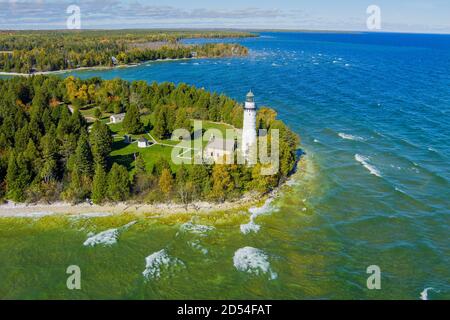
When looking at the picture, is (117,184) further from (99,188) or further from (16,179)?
(16,179)

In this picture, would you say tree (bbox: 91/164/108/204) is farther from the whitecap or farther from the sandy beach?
the whitecap

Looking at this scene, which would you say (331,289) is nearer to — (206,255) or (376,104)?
(206,255)

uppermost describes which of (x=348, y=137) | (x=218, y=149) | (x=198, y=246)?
(x=348, y=137)

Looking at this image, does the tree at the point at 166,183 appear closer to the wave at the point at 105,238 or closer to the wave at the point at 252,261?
the wave at the point at 105,238

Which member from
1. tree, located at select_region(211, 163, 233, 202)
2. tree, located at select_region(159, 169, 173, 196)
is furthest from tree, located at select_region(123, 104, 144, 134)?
tree, located at select_region(211, 163, 233, 202)

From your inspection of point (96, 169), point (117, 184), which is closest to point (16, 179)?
point (96, 169)

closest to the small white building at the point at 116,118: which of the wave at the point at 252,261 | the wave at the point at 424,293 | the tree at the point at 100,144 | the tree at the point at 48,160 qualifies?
the tree at the point at 100,144

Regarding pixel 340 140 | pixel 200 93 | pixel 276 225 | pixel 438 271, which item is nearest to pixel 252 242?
pixel 276 225
